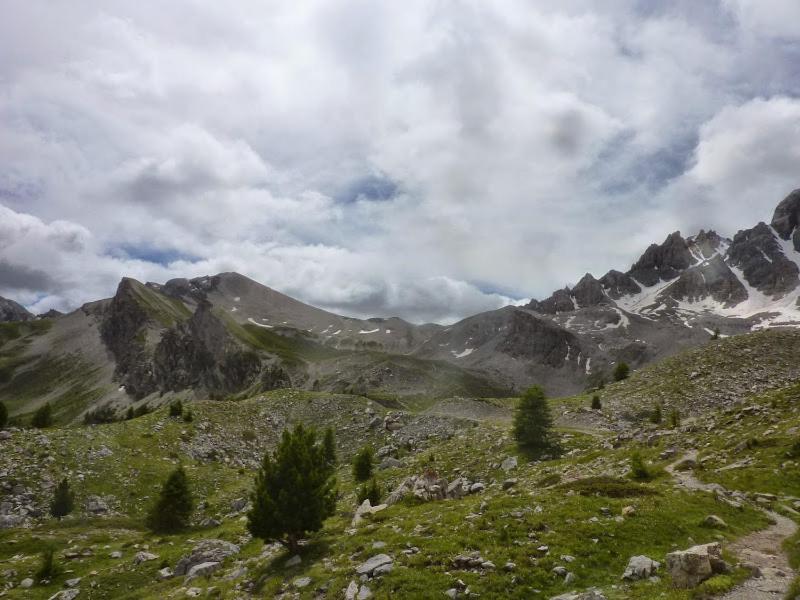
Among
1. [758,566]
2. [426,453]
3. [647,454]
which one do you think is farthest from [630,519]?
[426,453]

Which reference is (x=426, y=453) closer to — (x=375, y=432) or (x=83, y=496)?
(x=375, y=432)

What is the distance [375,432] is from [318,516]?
46.2m

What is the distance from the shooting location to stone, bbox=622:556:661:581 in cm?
1487

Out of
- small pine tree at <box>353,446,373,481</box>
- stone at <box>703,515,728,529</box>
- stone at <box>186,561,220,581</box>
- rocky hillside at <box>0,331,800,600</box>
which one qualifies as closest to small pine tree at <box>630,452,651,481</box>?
rocky hillside at <box>0,331,800,600</box>

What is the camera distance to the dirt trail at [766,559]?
13031 millimetres

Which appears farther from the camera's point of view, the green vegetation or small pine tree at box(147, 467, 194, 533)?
the green vegetation

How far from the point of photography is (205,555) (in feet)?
85.5

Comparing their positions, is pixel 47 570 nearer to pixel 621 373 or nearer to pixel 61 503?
pixel 61 503

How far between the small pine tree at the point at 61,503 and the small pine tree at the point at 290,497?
26.7 m

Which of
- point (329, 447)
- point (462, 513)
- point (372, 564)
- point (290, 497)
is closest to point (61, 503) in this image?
point (329, 447)

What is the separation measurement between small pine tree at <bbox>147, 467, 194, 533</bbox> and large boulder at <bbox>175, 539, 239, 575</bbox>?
980 centimetres

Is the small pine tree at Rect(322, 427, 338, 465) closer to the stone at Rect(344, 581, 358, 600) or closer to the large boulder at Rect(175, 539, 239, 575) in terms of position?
the large boulder at Rect(175, 539, 239, 575)

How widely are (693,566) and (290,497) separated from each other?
16495mm

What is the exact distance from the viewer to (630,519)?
19344 millimetres
